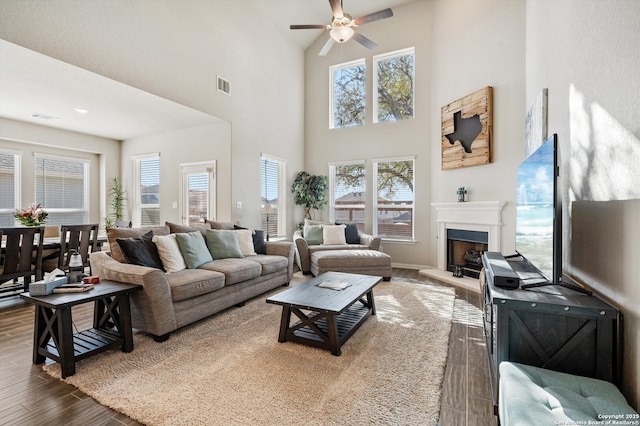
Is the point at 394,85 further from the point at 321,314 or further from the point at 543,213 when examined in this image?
the point at 321,314

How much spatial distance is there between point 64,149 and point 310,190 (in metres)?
4.77

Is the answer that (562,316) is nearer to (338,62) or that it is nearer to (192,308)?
(192,308)

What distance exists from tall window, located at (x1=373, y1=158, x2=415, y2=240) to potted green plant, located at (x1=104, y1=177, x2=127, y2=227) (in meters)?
5.27

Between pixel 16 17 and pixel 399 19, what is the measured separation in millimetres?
5821

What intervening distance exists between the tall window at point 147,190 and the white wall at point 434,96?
10.4ft

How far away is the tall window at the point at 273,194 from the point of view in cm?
599

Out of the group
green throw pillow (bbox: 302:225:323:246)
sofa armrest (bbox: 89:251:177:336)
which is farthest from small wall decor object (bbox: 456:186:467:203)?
sofa armrest (bbox: 89:251:177:336)

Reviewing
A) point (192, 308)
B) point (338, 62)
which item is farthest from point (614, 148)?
point (338, 62)

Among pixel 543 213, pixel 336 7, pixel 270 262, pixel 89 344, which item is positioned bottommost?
pixel 89 344

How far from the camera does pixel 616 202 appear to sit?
1.58 meters

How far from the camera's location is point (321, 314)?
8.42 feet

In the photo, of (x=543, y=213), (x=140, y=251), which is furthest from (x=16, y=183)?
(x=543, y=213)

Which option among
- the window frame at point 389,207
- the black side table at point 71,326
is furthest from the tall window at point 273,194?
the black side table at point 71,326

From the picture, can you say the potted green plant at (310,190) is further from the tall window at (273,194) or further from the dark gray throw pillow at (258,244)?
the dark gray throw pillow at (258,244)
